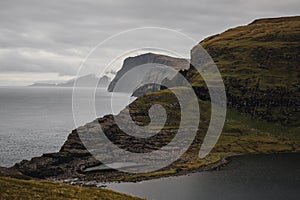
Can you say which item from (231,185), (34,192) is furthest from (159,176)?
(34,192)

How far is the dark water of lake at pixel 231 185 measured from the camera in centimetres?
10438

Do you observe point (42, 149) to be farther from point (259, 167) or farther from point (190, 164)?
point (259, 167)

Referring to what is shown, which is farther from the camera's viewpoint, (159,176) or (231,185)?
(159,176)

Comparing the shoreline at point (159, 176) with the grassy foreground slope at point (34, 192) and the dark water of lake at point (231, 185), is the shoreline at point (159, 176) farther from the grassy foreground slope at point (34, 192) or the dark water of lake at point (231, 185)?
the grassy foreground slope at point (34, 192)

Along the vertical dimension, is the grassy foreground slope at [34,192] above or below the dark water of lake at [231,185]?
above

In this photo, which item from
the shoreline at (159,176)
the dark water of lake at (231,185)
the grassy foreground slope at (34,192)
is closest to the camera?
the grassy foreground slope at (34,192)

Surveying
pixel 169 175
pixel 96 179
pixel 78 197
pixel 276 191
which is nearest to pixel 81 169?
pixel 96 179

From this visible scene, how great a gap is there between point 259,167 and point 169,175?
1722 inches

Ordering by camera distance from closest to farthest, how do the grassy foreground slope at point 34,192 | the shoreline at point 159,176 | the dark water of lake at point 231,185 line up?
the grassy foreground slope at point 34,192 < the dark water of lake at point 231,185 < the shoreline at point 159,176

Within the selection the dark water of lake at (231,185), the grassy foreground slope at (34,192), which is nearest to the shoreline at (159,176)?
the dark water of lake at (231,185)

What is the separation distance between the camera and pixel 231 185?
11638 centimetres

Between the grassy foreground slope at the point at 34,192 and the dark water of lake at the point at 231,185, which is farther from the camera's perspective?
the dark water of lake at the point at 231,185

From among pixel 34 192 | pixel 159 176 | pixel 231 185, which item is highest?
pixel 34 192

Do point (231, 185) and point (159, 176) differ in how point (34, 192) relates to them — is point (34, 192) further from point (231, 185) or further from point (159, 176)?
point (159, 176)
